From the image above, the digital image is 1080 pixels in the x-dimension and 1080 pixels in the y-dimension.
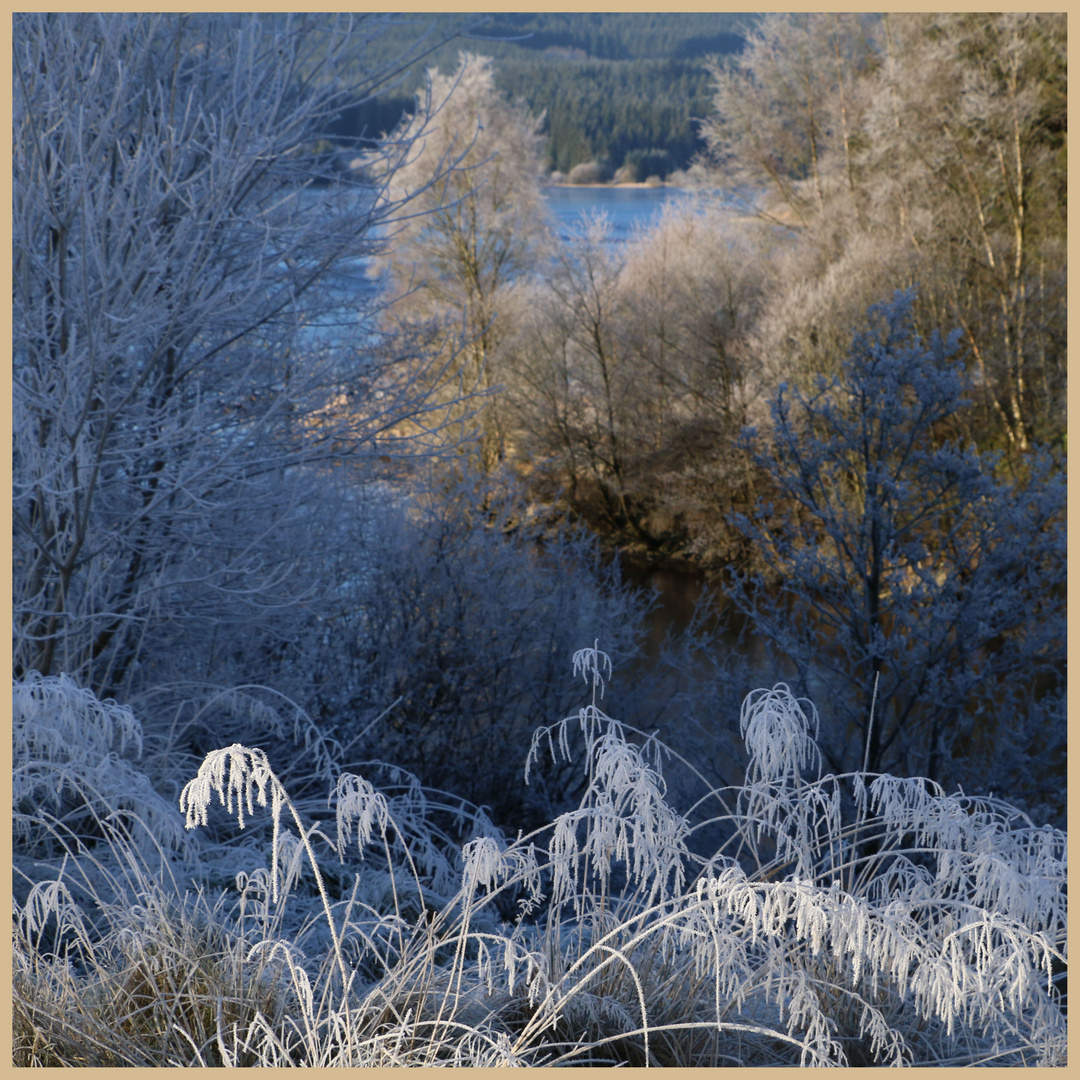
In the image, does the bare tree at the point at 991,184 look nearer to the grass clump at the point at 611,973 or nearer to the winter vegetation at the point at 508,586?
the winter vegetation at the point at 508,586

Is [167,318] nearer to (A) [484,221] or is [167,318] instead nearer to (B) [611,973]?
(B) [611,973]

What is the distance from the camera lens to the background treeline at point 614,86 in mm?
20906

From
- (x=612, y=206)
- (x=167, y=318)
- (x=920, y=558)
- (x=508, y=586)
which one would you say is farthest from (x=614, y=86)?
(x=167, y=318)

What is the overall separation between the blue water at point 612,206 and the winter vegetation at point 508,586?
1143mm

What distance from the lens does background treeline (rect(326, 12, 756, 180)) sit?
2091 cm

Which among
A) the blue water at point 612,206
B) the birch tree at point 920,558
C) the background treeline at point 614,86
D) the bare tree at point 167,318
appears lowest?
the birch tree at point 920,558

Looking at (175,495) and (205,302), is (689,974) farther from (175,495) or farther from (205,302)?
(175,495)

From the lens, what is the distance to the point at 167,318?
4.50m

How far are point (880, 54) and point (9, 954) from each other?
18.9 metres

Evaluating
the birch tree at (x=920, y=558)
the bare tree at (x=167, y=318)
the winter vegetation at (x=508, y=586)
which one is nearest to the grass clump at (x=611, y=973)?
the winter vegetation at (x=508, y=586)

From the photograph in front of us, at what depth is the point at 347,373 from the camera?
21.3 ft

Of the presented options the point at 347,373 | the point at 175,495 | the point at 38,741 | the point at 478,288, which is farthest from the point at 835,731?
the point at 478,288

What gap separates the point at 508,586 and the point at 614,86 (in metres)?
18.1

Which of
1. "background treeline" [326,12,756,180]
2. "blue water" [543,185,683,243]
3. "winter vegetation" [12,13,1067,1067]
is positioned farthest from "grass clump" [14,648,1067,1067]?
"background treeline" [326,12,756,180]
